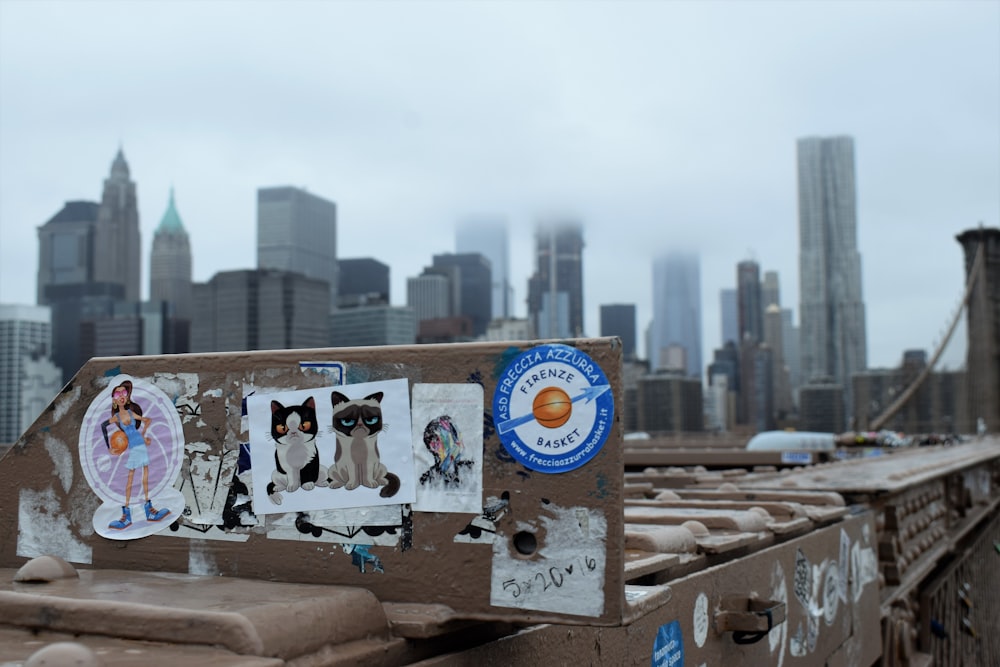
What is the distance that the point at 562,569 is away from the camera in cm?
257

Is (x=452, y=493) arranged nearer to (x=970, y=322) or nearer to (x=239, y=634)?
(x=239, y=634)

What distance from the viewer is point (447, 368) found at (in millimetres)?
2773

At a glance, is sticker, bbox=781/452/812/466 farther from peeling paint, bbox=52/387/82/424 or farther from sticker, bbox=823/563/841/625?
peeling paint, bbox=52/387/82/424

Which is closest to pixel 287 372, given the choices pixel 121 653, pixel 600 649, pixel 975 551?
pixel 121 653

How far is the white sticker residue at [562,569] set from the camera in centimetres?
254

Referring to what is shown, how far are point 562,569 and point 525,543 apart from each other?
12 cm

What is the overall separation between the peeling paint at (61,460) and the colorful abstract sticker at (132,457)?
0.23ft

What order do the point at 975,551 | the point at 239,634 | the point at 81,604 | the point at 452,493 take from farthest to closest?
the point at 975,551 < the point at 452,493 < the point at 81,604 < the point at 239,634

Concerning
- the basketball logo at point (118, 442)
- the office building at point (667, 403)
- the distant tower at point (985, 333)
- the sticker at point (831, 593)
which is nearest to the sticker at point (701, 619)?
the sticker at point (831, 593)

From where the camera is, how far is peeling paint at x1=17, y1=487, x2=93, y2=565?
3221 millimetres

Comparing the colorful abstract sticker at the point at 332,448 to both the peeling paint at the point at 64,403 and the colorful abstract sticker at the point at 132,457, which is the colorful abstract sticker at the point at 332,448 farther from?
the peeling paint at the point at 64,403

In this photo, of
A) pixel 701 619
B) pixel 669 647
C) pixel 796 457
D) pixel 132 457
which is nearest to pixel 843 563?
pixel 701 619

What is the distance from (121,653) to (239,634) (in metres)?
0.29

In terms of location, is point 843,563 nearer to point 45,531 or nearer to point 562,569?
point 562,569
